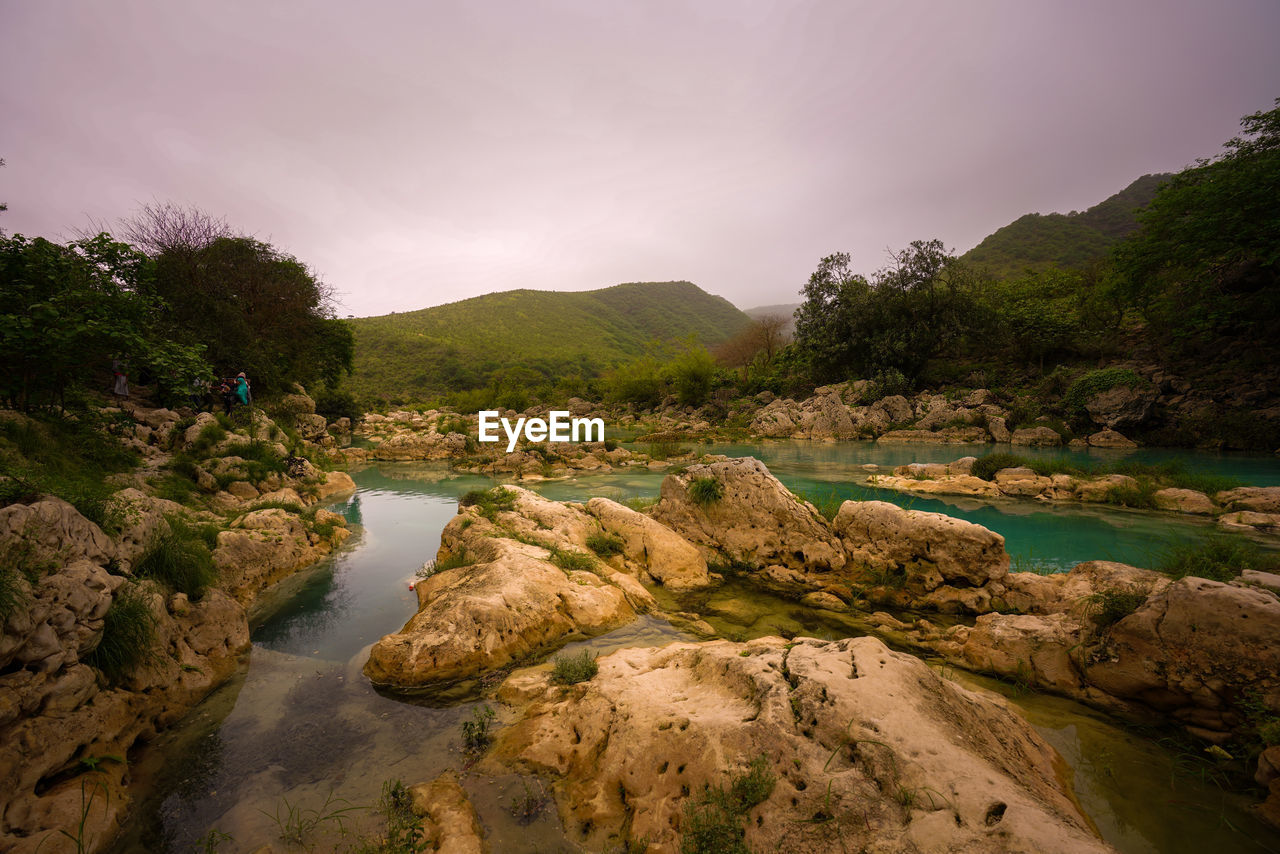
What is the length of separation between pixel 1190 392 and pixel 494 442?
33.6 meters

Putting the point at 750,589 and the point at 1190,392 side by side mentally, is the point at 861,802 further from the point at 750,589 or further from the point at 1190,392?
the point at 1190,392

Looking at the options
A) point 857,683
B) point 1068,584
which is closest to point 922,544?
point 1068,584

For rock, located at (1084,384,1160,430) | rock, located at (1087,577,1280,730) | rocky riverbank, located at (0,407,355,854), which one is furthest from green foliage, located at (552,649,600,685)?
rock, located at (1084,384,1160,430)

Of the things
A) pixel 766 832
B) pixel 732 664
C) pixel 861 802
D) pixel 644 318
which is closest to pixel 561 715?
pixel 732 664

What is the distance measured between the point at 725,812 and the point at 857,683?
127 centimetres

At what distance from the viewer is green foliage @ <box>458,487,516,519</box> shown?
28.6ft

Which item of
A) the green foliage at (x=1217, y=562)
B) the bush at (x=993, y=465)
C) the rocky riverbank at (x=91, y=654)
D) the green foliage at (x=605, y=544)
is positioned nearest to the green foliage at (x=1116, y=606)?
the green foliage at (x=1217, y=562)

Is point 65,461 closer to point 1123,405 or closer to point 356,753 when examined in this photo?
point 356,753

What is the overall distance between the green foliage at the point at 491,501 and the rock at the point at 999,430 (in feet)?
87.9

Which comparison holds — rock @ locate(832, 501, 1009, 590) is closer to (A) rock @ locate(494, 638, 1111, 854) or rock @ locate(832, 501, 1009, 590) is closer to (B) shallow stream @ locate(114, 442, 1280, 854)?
(B) shallow stream @ locate(114, 442, 1280, 854)

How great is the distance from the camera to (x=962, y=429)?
2647cm

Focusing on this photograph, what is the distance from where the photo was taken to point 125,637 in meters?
3.87

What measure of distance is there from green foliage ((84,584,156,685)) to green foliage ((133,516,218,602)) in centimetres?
69

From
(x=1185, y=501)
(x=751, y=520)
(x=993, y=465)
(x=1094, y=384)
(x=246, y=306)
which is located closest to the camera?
(x=751, y=520)
